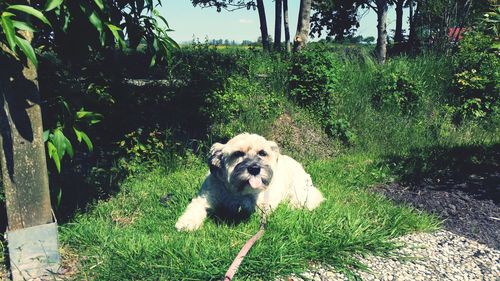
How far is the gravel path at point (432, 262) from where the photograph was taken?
3.64 metres

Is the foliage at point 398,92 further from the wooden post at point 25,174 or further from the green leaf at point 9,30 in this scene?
the green leaf at point 9,30

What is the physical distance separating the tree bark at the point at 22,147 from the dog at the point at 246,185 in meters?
1.32

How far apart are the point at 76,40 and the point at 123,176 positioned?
244 centimetres

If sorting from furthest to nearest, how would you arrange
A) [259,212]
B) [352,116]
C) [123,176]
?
[352,116], [123,176], [259,212]

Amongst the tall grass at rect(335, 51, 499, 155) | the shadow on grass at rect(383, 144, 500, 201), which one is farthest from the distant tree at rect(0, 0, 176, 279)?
the tall grass at rect(335, 51, 499, 155)

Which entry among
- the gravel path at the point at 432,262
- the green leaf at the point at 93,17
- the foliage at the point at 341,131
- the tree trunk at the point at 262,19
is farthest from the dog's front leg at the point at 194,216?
the tree trunk at the point at 262,19

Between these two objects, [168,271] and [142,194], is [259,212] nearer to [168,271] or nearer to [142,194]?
[168,271]

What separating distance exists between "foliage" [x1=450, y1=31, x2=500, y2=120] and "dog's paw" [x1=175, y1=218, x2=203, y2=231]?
7.08m

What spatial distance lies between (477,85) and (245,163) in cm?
744

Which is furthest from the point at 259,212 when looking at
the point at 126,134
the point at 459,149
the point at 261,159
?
the point at 459,149

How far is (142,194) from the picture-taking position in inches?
208

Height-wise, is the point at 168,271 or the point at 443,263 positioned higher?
the point at 168,271

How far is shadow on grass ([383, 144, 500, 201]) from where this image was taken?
5926mm

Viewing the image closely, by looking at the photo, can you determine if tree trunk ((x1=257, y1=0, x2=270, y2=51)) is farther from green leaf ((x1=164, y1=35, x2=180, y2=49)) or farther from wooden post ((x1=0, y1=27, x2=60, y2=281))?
wooden post ((x1=0, y1=27, x2=60, y2=281))
